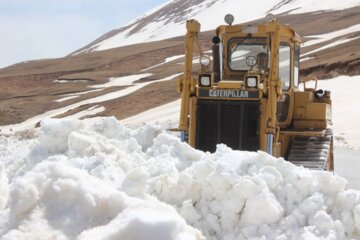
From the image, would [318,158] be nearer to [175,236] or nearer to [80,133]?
[80,133]

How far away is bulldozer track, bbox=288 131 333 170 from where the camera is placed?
8.60 metres

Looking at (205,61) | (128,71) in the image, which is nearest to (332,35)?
(128,71)

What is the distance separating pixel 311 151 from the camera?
894cm

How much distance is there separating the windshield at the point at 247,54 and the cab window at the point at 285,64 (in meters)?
0.23

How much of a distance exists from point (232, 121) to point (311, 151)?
5.35 feet

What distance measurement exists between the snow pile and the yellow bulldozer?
2185 mm

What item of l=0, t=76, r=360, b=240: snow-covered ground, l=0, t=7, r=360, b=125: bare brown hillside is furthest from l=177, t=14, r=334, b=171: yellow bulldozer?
l=0, t=7, r=360, b=125: bare brown hillside

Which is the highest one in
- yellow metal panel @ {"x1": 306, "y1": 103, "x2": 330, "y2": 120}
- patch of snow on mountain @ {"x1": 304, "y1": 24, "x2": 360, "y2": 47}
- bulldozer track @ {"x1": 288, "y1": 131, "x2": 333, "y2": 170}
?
patch of snow on mountain @ {"x1": 304, "y1": 24, "x2": 360, "y2": 47}

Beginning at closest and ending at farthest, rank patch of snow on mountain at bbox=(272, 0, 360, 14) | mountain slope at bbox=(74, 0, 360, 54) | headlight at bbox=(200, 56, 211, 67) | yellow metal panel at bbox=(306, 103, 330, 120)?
headlight at bbox=(200, 56, 211, 67), yellow metal panel at bbox=(306, 103, 330, 120), patch of snow on mountain at bbox=(272, 0, 360, 14), mountain slope at bbox=(74, 0, 360, 54)

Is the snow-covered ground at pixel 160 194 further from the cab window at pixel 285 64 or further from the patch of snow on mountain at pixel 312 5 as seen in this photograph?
the patch of snow on mountain at pixel 312 5

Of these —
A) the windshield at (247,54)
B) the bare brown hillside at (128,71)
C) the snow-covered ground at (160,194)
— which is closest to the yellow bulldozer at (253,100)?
the windshield at (247,54)

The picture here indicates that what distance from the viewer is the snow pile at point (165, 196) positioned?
440 cm

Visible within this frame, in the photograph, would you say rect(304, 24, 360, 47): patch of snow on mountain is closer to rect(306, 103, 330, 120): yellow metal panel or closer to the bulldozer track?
rect(306, 103, 330, 120): yellow metal panel

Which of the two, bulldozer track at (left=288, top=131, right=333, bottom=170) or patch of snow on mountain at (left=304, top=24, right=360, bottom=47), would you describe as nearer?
bulldozer track at (left=288, top=131, right=333, bottom=170)
